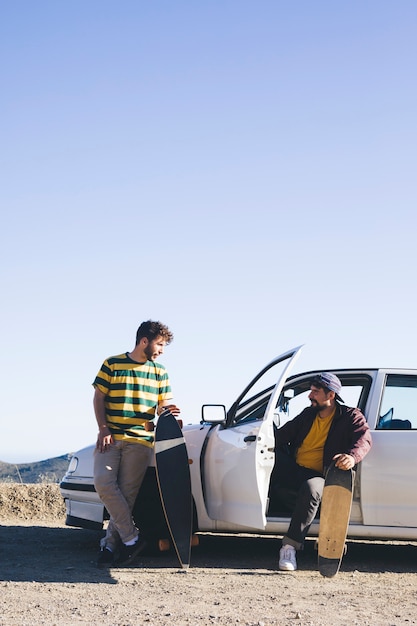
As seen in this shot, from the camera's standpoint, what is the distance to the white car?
293 inches

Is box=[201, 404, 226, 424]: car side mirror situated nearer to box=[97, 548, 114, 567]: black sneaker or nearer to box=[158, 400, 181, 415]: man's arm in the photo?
box=[158, 400, 181, 415]: man's arm

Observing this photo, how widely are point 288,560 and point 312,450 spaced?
103 centimetres

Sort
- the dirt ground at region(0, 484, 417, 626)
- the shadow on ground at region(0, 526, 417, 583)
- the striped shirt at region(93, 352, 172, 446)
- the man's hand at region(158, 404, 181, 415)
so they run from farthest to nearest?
the man's hand at region(158, 404, 181, 415), the striped shirt at region(93, 352, 172, 446), the shadow on ground at region(0, 526, 417, 583), the dirt ground at region(0, 484, 417, 626)

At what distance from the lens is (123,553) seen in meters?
7.55

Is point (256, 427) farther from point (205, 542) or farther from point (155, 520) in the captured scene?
point (205, 542)

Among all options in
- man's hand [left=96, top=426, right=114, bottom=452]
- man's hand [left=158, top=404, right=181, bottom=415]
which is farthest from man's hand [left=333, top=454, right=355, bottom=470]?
man's hand [left=96, top=426, right=114, bottom=452]

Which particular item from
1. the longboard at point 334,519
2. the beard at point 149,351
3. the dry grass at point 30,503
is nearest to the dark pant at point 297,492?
the longboard at point 334,519

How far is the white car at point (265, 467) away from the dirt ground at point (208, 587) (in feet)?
1.34

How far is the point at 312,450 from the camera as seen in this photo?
25.9ft

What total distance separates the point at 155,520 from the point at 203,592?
1.65 metres

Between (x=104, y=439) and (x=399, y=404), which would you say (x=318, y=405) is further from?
(x=104, y=439)

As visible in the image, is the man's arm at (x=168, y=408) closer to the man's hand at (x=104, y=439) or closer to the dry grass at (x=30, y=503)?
the man's hand at (x=104, y=439)

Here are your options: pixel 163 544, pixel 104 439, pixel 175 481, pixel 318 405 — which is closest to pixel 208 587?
A: pixel 175 481

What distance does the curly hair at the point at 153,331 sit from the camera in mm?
7617
